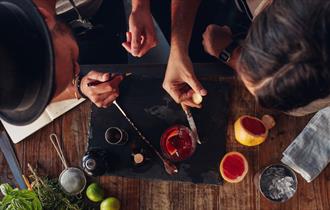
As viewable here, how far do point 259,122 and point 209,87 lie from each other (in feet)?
0.73

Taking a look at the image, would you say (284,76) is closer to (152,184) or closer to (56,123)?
(152,184)

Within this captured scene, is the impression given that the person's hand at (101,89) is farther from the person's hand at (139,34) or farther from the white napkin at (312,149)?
the white napkin at (312,149)

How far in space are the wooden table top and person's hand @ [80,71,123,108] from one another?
0.06 m

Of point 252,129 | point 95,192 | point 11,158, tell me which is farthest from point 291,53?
point 11,158

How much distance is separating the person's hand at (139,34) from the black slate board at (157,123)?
121mm

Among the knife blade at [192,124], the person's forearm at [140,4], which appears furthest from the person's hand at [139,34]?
the knife blade at [192,124]

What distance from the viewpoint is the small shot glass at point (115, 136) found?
1.39 meters

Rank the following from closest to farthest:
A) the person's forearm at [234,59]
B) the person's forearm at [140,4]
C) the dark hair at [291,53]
Result: the dark hair at [291,53], the person's forearm at [234,59], the person's forearm at [140,4]

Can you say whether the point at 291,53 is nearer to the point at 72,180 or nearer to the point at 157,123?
the point at 157,123

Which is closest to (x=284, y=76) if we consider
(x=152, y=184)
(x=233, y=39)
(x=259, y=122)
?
(x=259, y=122)

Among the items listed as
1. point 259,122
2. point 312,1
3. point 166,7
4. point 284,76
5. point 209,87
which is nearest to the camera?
point 312,1

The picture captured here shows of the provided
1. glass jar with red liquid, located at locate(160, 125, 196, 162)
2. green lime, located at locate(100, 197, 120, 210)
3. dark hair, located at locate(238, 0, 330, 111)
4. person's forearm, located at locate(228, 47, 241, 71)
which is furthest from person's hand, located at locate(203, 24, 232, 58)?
green lime, located at locate(100, 197, 120, 210)

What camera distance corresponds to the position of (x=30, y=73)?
0.87 metres

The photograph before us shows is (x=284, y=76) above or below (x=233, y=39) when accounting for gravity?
above
